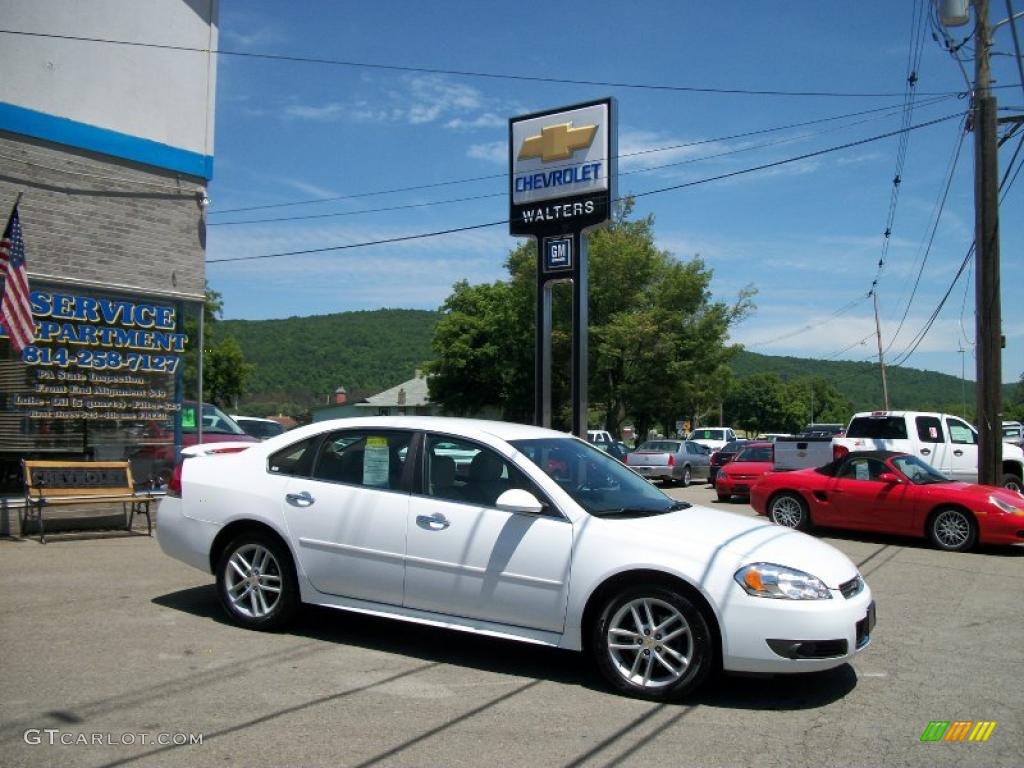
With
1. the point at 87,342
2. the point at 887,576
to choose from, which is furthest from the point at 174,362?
the point at 887,576

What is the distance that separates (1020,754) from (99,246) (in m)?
11.5

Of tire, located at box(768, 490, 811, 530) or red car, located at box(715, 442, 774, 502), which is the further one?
red car, located at box(715, 442, 774, 502)

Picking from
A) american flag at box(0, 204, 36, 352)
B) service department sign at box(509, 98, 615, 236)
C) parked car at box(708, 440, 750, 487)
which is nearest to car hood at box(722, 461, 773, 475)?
parked car at box(708, 440, 750, 487)

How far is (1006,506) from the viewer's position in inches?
466

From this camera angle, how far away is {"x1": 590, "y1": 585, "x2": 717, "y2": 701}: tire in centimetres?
516

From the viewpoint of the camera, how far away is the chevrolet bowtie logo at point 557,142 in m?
14.3

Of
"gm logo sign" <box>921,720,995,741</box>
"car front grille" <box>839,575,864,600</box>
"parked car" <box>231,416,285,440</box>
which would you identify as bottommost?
"gm logo sign" <box>921,720,995,741</box>

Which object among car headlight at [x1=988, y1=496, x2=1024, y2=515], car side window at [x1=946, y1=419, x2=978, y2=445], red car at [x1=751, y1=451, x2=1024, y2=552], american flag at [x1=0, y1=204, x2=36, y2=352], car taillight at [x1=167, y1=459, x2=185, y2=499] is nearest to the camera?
car taillight at [x1=167, y1=459, x2=185, y2=499]

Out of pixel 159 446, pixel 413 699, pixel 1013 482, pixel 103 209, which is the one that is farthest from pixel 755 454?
pixel 413 699

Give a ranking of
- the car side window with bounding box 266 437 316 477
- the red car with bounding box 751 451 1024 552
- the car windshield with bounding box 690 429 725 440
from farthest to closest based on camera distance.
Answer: the car windshield with bounding box 690 429 725 440 < the red car with bounding box 751 451 1024 552 < the car side window with bounding box 266 437 316 477

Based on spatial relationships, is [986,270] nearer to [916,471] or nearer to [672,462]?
[916,471]

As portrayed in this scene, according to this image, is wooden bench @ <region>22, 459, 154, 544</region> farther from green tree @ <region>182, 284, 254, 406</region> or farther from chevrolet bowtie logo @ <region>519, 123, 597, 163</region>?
green tree @ <region>182, 284, 254, 406</region>

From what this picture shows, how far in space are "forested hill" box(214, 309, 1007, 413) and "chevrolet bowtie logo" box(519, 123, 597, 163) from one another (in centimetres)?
6641

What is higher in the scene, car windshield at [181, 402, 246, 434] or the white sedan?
car windshield at [181, 402, 246, 434]
